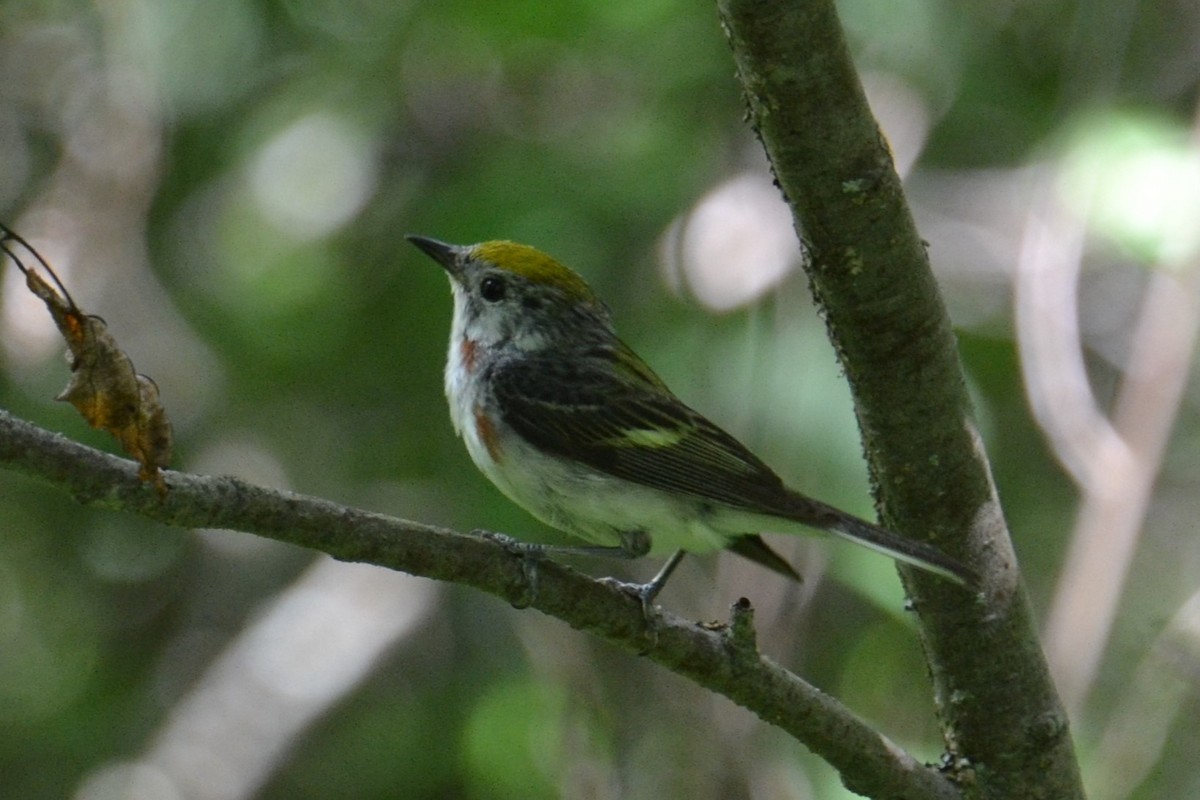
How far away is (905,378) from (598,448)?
1355 mm

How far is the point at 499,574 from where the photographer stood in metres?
2.58

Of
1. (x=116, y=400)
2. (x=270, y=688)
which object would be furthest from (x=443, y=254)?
(x=116, y=400)

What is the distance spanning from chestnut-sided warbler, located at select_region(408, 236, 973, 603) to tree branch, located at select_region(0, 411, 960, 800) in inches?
19.8

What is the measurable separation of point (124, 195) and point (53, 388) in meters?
0.96

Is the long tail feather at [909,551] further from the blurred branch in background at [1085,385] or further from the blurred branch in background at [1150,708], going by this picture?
the blurred branch in background at [1150,708]

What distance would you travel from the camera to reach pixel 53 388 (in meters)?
6.14

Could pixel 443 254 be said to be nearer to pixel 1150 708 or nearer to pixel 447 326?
pixel 447 326

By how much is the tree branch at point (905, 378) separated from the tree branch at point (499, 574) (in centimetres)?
20

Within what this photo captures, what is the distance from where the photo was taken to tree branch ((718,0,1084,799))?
2479mm

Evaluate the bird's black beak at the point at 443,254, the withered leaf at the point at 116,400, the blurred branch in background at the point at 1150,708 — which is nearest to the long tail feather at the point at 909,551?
the withered leaf at the point at 116,400

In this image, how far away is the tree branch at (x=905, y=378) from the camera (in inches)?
97.6

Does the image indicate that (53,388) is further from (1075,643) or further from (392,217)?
(1075,643)

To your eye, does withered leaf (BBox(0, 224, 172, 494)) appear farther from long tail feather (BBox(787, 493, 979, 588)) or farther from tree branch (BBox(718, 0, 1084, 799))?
long tail feather (BBox(787, 493, 979, 588))

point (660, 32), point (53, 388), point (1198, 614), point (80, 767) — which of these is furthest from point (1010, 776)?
point (80, 767)
